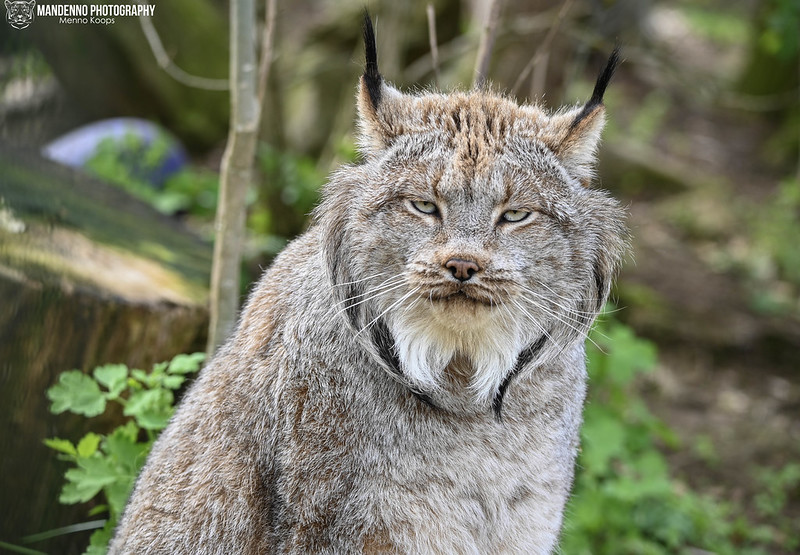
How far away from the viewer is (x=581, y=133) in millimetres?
3143

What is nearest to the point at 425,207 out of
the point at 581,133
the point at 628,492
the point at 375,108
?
the point at 375,108

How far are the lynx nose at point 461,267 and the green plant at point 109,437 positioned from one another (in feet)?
5.53

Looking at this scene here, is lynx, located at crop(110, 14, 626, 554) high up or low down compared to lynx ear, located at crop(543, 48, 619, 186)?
down

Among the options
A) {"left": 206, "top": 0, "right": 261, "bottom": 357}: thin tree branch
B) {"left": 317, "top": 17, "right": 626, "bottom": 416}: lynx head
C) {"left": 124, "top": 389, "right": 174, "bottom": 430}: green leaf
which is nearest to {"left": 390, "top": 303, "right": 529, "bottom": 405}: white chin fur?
{"left": 317, "top": 17, "right": 626, "bottom": 416}: lynx head

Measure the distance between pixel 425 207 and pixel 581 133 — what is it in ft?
2.20

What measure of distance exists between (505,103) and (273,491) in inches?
68.7

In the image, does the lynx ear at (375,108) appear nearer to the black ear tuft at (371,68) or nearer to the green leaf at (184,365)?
the black ear tuft at (371,68)

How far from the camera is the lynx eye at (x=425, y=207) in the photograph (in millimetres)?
2977

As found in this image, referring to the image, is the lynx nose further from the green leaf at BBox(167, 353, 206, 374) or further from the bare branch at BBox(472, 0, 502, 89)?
the bare branch at BBox(472, 0, 502, 89)

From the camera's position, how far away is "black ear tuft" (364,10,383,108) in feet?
10.1

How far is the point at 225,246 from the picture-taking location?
15.3 feet

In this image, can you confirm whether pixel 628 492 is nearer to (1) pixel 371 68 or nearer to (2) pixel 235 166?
(2) pixel 235 166

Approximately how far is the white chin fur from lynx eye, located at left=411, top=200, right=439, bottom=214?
0.34 metres

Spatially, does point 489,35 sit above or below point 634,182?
below
